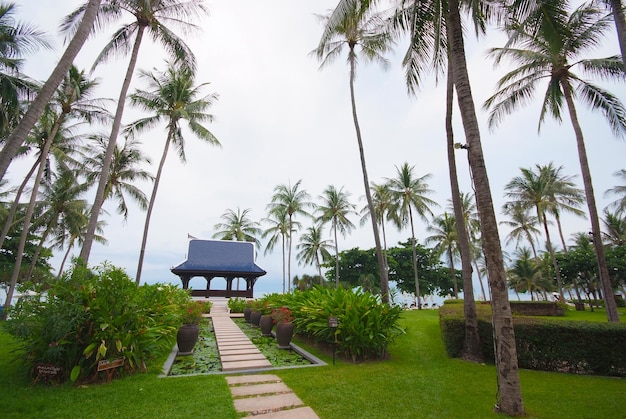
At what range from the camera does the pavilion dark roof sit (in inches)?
925

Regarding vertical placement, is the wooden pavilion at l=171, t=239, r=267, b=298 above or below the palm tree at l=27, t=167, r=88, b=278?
below

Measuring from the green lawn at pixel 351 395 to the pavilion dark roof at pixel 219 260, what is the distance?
17.7 meters

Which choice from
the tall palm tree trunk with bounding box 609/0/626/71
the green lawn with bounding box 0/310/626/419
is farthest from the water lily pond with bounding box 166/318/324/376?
the tall palm tree trunk with bounding box 609/0/626/71

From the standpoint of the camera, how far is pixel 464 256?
25.6 feet

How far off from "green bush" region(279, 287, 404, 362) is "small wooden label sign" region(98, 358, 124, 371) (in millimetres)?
4140

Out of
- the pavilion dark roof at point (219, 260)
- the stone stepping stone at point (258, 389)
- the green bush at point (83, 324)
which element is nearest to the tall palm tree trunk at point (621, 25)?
the stone stepping stone at point (258, 389)

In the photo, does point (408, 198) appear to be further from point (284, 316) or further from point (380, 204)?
point (284, 316)

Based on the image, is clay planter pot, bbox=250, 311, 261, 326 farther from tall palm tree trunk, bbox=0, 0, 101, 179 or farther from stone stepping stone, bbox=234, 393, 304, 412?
tall palm tree trunk, bbox=0, 0, 101, 179

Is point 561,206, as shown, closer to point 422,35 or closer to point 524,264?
point 524,264

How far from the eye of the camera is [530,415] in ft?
12.7

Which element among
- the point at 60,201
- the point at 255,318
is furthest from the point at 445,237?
the point at 60,201

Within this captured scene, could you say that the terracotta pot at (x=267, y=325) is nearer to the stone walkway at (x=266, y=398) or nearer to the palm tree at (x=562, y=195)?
the stone walkway at (x=266, y=398)

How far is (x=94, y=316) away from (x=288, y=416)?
3753 mm

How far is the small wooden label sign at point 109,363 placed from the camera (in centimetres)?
493
